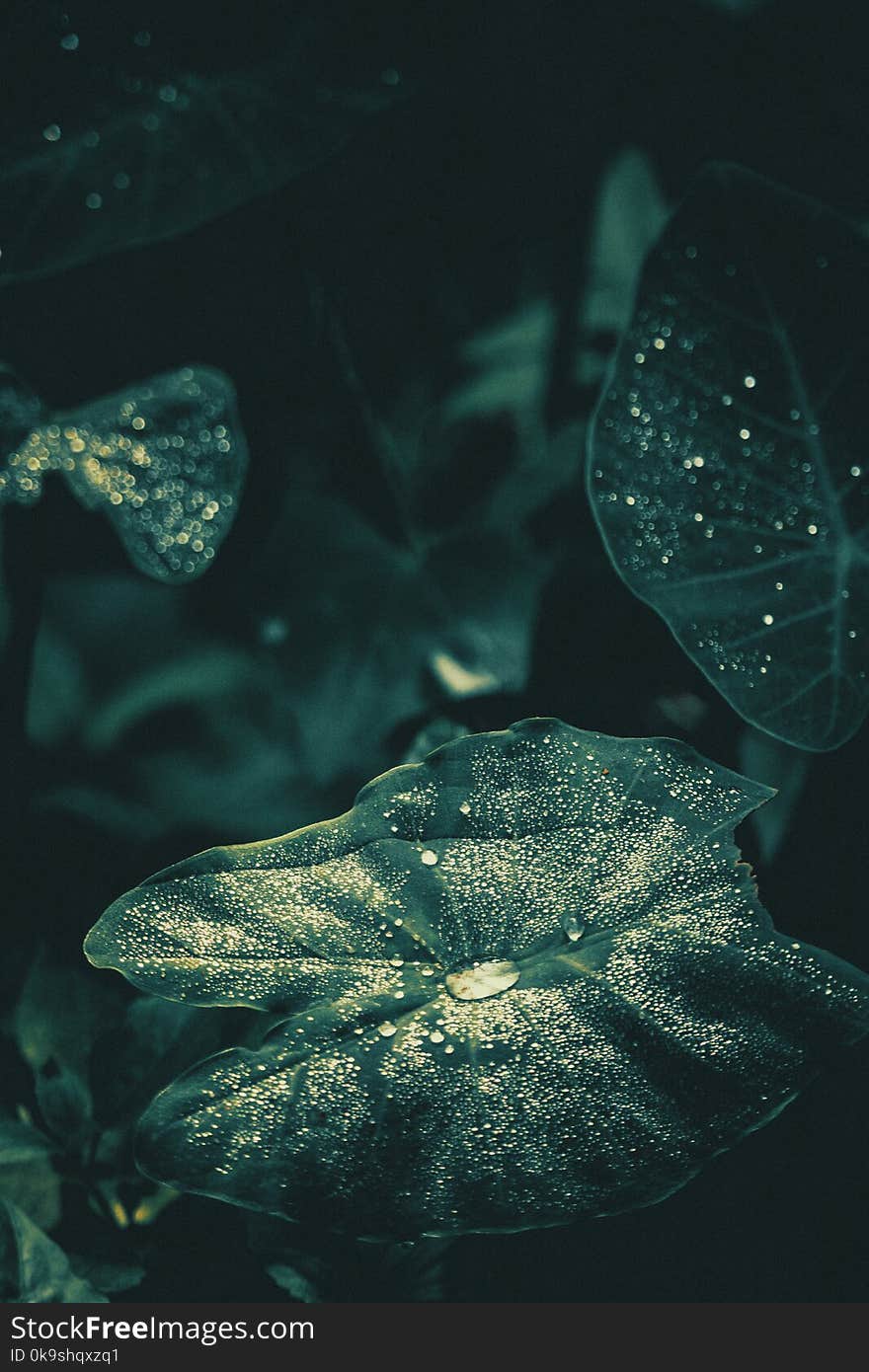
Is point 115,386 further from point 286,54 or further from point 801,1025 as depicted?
point 801,1025

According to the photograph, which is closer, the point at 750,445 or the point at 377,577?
the point at 750,445

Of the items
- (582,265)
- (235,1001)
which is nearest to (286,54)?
(582,265)

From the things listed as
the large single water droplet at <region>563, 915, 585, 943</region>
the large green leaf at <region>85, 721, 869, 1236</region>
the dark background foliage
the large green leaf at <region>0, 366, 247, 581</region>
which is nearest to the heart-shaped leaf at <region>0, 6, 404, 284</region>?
the dark background foliage

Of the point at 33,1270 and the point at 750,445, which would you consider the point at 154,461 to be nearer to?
the point at 750,445

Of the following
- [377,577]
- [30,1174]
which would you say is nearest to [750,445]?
[377,577]

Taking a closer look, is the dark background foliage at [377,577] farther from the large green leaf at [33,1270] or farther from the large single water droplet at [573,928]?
the large single water droplet at [573,928]

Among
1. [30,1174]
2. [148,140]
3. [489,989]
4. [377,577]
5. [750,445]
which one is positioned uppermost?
[148,140]

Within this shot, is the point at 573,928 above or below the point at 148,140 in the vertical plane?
below
